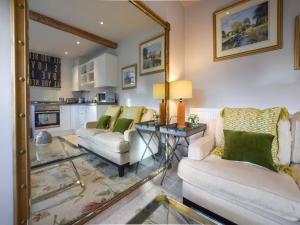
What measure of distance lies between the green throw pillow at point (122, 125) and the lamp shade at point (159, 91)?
1.80 feet

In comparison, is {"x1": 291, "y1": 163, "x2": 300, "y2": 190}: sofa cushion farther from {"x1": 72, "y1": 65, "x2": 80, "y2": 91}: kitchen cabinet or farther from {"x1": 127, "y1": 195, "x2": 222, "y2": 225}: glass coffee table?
{"x1": 72, "y1": 65, "x2": 80, "y2": 91}: kitchen cabinet

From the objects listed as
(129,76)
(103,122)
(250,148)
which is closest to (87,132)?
(103,122)

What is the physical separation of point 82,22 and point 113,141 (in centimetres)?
125

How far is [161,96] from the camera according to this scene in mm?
2180

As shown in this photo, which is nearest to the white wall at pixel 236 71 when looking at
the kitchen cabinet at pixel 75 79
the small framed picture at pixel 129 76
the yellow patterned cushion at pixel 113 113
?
the small framed picture at pixel 129 76

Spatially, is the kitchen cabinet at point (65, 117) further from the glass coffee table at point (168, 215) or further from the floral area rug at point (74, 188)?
the glass coffee table at point (168, 215)

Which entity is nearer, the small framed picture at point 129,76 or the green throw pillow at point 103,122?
the green throw pillow at point 103,122

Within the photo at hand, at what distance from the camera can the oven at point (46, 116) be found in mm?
1116

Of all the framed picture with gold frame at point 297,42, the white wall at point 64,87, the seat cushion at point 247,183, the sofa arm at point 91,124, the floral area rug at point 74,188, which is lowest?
the floral area rug at point 74,188

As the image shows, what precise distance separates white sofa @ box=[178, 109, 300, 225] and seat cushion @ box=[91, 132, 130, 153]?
2.43 ft

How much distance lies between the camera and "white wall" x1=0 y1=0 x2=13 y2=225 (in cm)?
85

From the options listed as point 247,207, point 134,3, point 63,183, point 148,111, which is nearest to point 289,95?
point 247,207

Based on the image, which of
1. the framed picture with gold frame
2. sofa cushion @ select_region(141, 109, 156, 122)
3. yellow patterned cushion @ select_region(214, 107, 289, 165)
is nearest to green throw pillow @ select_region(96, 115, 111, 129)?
A: sofa cushion @ select_region(141, 109, 156, 122)

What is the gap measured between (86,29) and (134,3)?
67cm
